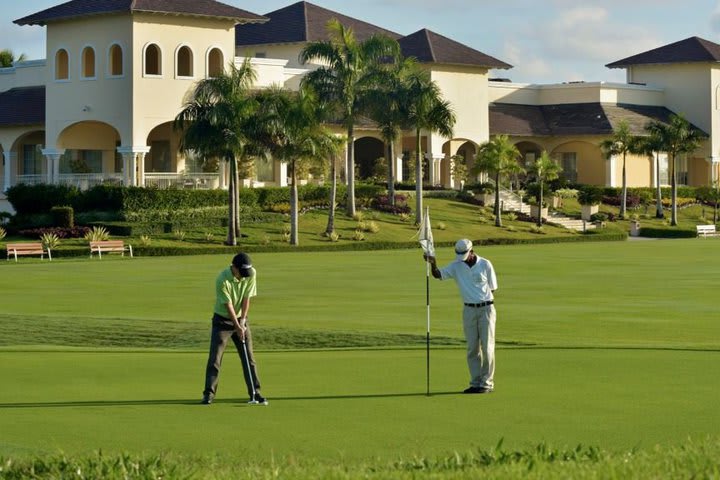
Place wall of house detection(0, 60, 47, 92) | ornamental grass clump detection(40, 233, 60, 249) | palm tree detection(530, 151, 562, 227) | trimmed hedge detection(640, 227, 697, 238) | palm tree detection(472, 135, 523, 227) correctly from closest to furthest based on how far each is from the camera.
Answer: ornamental grass clump detection(40, 233, 60, 249)
wall of house detection(0, 60, 47, 92)
palm tree detection(472, 135, 523, 227)
trimmed hedge detection(640, 227, 697, 238)
palm tree detection(530, 151, 562, 227)

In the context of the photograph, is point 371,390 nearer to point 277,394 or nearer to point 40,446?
point 277,394

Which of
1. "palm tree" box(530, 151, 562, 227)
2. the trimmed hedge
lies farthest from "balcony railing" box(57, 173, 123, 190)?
the trimmed hedge

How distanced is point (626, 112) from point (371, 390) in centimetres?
8008

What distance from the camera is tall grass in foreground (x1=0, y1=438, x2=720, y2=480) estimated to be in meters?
9.85

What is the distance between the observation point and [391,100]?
69.1m

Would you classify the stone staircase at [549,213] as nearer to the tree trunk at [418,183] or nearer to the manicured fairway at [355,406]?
the tree trunk at [418,183]

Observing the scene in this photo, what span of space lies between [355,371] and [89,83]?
52.2 m

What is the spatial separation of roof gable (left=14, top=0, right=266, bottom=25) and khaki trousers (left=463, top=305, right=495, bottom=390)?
172 feet

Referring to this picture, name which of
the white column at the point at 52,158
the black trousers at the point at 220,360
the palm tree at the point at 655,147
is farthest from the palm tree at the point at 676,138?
the black trousers at the point at 220,360

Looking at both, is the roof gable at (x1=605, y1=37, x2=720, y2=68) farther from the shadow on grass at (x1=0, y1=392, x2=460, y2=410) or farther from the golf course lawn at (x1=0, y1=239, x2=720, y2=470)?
the shadow on grass at (x1=0, y1=392, x2=460, y2=410)

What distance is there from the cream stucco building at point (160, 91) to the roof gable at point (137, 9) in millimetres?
74

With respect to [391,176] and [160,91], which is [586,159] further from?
[160,91]

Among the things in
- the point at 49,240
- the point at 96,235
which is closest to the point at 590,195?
the point at 96,235

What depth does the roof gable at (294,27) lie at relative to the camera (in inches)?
3327
